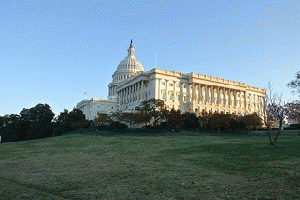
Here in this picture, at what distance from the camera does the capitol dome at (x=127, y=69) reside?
139250 millimetres

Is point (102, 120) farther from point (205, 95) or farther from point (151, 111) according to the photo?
point (205, 95)

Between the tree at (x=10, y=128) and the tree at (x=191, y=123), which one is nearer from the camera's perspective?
the tree at (x=191, y=123)

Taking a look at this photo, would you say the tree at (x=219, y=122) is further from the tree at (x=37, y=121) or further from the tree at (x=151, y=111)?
the tree at (x=37, y=121)

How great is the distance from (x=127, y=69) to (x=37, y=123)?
73281mm

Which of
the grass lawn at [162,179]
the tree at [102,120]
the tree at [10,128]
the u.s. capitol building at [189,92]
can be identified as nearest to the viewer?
the grass lawn at [162,179]

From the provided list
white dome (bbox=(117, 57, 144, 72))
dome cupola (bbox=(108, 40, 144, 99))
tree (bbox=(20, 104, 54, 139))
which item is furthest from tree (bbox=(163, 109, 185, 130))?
white dome (bbox=(117, 57, 144, 72))

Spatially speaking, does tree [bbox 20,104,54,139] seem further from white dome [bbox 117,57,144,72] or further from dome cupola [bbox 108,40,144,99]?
white dome [bbox 117,57,144,72]

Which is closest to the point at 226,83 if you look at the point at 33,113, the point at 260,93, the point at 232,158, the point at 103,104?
the point at 260,93

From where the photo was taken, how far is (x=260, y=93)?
119375 millimetres

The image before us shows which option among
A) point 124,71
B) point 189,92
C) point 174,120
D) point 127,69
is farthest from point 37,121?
point 127,69

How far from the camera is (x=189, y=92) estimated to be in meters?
95.2

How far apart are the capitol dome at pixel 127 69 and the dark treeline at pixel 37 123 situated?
2427 inches

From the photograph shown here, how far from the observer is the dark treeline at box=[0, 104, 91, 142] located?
Result: 73.2 m

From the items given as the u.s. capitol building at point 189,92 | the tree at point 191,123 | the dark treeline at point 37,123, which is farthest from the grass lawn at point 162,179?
the u.s. capitol building at point 189,92
